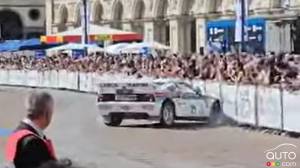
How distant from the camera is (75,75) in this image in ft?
131

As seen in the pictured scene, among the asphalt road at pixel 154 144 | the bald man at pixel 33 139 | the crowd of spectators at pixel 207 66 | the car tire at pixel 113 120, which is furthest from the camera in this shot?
the car tire at pixel 113 120

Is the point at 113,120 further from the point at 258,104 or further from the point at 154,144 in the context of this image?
the point at 154,144

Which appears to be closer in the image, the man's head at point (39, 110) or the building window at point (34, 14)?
the man's head at point (39, 110)

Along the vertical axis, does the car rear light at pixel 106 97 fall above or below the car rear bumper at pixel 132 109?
above

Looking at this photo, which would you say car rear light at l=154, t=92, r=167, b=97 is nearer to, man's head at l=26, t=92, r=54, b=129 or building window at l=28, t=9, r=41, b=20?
man's head at l=26, t=92, r=54, b=129

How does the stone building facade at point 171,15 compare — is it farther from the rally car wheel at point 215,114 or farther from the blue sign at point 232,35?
the rally car wheel at point 215,114

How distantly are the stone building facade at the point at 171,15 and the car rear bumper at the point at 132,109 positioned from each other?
67.3 feet

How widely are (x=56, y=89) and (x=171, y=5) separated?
904 inches

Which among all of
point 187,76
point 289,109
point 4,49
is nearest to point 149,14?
point 4,49

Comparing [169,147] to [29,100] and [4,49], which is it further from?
[4,49]

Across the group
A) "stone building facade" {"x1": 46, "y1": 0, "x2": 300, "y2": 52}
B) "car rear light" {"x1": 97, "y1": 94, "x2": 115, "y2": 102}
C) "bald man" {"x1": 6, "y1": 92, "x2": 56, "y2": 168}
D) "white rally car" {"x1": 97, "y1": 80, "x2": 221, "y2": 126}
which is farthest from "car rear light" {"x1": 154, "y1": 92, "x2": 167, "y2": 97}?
"stone building facade" {"x1": 46, "y1": 0, "x2": 300, "y2": 52}

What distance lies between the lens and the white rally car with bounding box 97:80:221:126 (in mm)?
19938

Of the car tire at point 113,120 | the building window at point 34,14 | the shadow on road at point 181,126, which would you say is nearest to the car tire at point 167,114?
the shadow on road at point 181,126

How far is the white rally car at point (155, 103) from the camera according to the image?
1994cm
